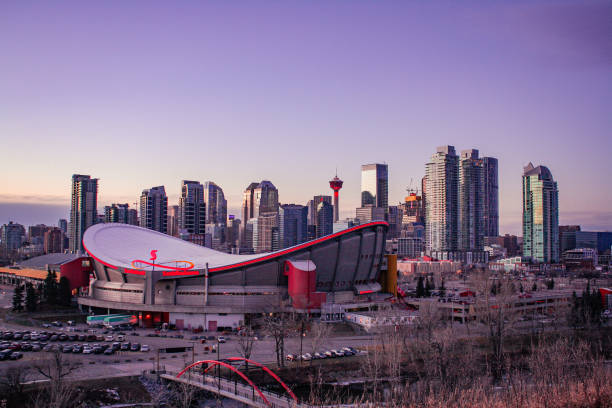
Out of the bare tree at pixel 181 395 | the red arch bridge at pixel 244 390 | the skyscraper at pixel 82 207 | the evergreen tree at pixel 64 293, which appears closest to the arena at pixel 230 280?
the evergreen tree at pixel 64 293

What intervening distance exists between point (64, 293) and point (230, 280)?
65.4 feet

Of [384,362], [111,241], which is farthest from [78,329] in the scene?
[384,362]

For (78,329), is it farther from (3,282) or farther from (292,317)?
(3,282)

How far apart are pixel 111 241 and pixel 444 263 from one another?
107 meters

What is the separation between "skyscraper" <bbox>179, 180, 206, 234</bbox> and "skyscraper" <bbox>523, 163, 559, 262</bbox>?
101m

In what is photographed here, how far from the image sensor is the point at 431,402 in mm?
22875

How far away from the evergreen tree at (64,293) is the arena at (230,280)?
7.69ft

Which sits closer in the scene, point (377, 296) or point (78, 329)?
point (78, 329)

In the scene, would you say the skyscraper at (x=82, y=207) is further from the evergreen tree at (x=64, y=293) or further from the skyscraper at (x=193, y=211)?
the evergreen tree at (x=64, y=293)

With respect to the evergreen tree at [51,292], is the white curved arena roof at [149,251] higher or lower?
higher

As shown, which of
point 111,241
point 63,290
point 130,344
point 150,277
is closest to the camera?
point 130,344

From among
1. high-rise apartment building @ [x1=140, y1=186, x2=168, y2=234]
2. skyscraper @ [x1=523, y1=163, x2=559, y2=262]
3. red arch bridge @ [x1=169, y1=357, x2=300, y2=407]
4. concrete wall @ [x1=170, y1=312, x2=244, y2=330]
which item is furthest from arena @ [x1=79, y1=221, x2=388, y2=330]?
skyscraper @ [x1=523, y1=163, x2=559, y2=262]

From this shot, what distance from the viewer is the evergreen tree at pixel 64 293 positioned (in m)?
64.2

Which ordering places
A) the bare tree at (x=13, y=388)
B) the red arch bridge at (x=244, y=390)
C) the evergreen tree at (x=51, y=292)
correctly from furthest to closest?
the evergreen tree at (x=51, y=292)
the bare tree at (x=13, y=388)
the red arch bridge at (x=244, y=390)
